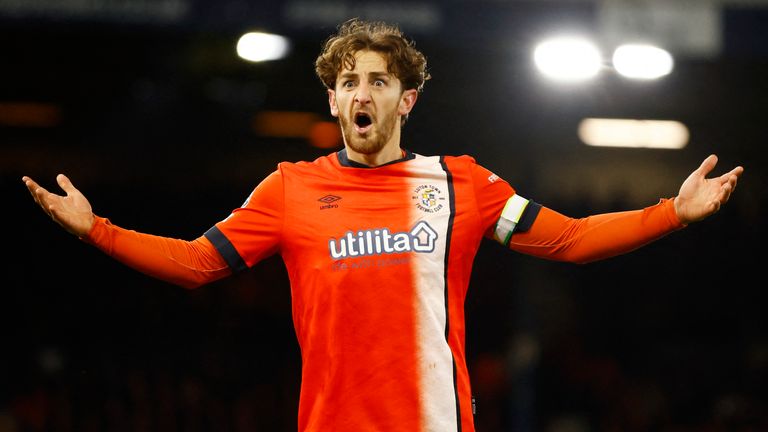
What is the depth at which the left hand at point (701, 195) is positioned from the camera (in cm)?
290

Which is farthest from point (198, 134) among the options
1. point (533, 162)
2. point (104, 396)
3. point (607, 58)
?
point (607, 58)

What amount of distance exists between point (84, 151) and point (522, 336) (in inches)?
134

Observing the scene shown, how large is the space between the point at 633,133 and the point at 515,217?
4770 millimetres

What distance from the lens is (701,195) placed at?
2.94m

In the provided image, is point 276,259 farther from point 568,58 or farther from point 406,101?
point 406,101

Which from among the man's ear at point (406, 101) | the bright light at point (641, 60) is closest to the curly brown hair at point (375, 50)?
the man's ear at point (406, 101)

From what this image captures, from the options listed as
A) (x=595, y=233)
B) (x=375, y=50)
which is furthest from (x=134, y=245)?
(x=595, y=233)

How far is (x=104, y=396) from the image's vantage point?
6754mm

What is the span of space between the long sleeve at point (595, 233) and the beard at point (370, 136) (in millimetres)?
504

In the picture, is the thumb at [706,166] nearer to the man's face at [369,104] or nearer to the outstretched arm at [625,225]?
the outstretched arm at [625,225]

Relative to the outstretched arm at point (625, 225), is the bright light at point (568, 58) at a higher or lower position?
higher

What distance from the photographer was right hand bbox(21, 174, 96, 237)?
2.78 m

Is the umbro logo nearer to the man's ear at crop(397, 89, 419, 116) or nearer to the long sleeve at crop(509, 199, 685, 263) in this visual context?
the man's ear at crop(397, 89, 419, 116)

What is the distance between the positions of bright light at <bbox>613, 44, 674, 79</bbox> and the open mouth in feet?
12.3
